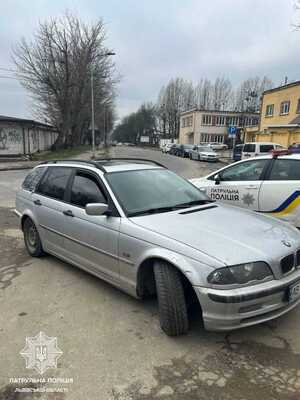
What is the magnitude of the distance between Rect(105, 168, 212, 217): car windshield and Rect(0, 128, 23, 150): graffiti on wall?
79.0 feet

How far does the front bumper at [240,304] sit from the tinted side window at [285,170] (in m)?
3.12

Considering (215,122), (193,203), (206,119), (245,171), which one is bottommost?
(193,203)

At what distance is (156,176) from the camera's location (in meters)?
3.94

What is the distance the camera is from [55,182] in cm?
431

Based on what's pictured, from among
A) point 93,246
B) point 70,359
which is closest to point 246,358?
point 70,359

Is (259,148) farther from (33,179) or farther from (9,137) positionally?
(9,137)

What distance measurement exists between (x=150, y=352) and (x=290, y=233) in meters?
1.82

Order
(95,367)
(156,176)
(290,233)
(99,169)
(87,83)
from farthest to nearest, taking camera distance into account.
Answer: (87,83)
(156,176)
(99,169)
(290,233)
(95,367)

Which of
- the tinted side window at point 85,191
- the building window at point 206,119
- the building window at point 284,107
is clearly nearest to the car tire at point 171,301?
the tinted side window at point 85,191

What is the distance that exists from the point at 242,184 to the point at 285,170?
79cm

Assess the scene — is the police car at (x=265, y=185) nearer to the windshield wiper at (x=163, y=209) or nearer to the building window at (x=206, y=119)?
the windshield wiper at (x=163, y=209)

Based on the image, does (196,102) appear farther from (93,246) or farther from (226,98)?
(93,246)

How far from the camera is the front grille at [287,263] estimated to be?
264 cm

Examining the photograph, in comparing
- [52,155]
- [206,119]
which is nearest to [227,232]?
[52,155]
